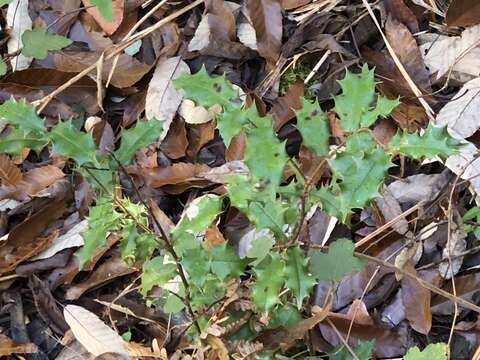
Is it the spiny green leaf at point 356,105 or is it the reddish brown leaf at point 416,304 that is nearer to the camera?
the spiny green leaf at point 356,105

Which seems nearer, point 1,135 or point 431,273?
point 431,273

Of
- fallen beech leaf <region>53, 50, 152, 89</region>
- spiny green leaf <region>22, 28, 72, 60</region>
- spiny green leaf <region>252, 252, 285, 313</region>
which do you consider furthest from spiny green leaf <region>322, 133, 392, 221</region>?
spiny green leaf <region>22, 28, 72, 60</region>

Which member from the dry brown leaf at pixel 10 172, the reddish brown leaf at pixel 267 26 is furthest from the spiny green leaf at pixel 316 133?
the dry brown leaf at pixel 10 172

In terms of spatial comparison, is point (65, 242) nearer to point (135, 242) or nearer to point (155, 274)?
point (155, 274)

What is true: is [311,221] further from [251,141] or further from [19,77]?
[19,77]

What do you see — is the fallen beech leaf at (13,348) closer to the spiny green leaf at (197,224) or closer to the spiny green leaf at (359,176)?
the spiny green leaf at (197,224)

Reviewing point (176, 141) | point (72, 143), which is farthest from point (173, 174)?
point (72, 143)

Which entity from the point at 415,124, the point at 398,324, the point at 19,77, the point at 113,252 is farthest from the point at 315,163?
the point at 19,77
